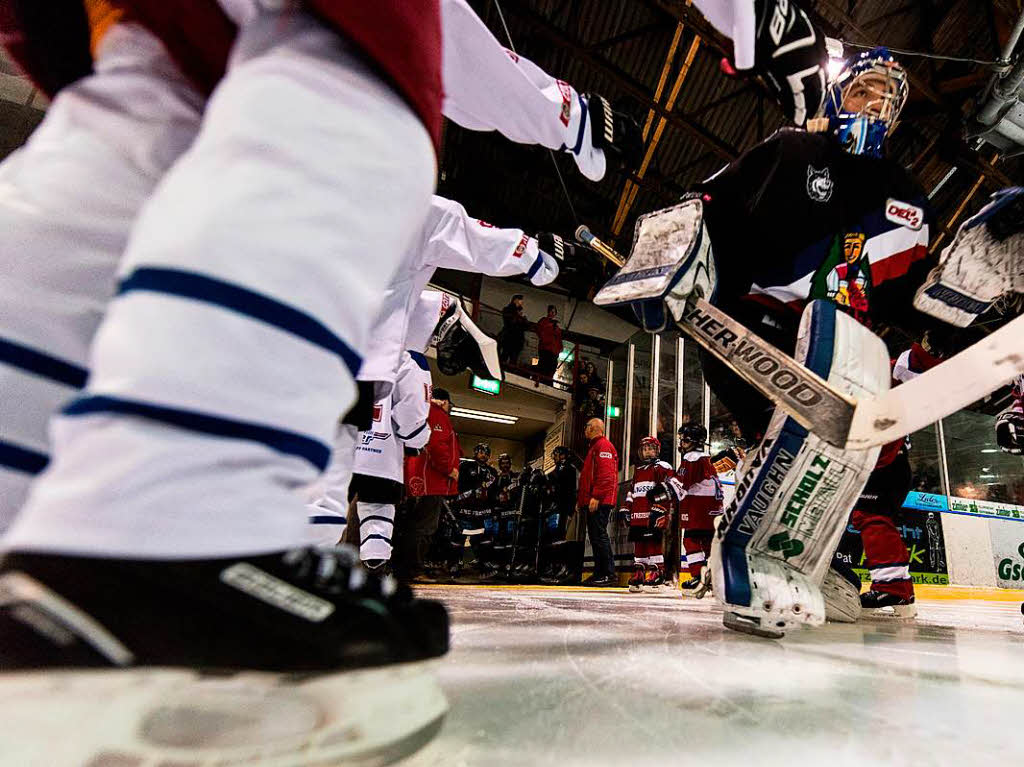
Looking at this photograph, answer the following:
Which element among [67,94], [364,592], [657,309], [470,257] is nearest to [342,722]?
[364,592]

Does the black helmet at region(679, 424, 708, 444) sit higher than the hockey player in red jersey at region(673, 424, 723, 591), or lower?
higher

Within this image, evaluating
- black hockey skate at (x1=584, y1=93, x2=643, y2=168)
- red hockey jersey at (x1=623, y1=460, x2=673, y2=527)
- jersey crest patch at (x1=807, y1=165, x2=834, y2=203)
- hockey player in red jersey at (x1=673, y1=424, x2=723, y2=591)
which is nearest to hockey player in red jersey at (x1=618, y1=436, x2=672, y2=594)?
red hockey jersey at (x1=623, y1=460, x2=673, y2=527)

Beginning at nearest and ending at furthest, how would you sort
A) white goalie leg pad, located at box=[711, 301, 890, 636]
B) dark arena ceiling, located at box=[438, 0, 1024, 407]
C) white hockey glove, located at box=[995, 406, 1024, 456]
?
white goalie leg pad, located at box=[711, 301, 890, 636], white hockey glove, located at box=[995, 406, 1024, 456], dark arena ceiling, located at box=[438, 0, 1024, 407]

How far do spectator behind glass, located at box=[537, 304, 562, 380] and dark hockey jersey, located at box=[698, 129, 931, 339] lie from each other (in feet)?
25.3

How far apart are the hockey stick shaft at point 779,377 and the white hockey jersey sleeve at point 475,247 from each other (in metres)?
1.01

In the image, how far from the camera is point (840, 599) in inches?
57.2

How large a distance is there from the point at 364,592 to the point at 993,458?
1064 cm

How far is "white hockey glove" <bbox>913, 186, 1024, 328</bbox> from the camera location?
1264mm

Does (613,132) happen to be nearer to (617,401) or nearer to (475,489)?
(475,489)

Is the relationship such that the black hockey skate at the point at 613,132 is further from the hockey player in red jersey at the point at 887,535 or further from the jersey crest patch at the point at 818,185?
the hockey player in red jersey at the point at 887,535

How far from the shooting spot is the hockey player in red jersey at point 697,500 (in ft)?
13.8

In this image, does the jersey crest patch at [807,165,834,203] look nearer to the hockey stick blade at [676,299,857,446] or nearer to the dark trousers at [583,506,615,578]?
the hockey stick blade at [676,299,857,446]

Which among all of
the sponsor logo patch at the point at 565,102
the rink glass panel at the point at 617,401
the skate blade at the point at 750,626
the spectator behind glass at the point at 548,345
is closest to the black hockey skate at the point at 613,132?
the sponsor logo patch at the point at 565,102

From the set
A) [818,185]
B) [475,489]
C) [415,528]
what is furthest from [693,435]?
[475,489]
